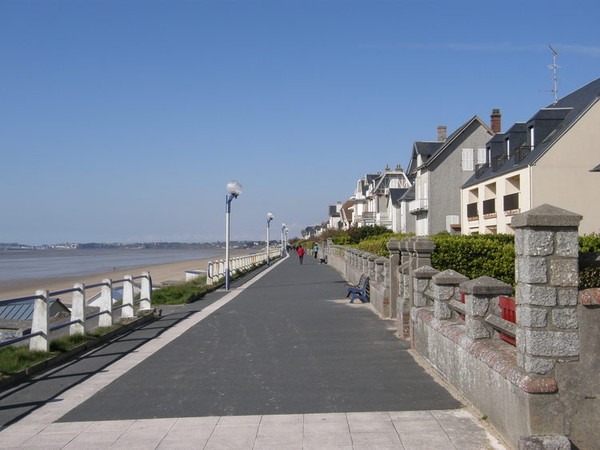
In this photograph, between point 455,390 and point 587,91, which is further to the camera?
point 587,91

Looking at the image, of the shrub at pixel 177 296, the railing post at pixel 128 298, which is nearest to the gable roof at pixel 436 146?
the shrub at pixel 177 296

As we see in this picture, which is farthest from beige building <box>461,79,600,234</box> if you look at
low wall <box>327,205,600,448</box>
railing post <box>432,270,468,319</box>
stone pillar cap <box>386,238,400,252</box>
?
low wall <box>327,205,600,448</box>

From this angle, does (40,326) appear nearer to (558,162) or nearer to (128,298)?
(128,298)

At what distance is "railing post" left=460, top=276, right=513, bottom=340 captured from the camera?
6176mm

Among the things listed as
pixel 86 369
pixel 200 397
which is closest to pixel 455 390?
pixel 200 397

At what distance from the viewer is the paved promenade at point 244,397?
572 centimetres

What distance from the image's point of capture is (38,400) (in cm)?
724

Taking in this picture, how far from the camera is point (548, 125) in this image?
28.7 m

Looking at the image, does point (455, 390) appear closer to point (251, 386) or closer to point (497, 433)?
point (497, 433)

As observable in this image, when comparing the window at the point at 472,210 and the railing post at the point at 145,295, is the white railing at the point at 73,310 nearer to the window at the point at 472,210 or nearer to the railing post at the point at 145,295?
the railing post at the point at 145,295

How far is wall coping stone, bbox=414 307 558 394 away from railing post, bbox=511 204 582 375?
3.9 inches

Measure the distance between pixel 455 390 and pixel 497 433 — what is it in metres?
1.54

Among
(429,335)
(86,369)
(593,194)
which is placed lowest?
(86,369)

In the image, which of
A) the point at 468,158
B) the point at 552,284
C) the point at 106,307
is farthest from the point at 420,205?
the point at 552,284
